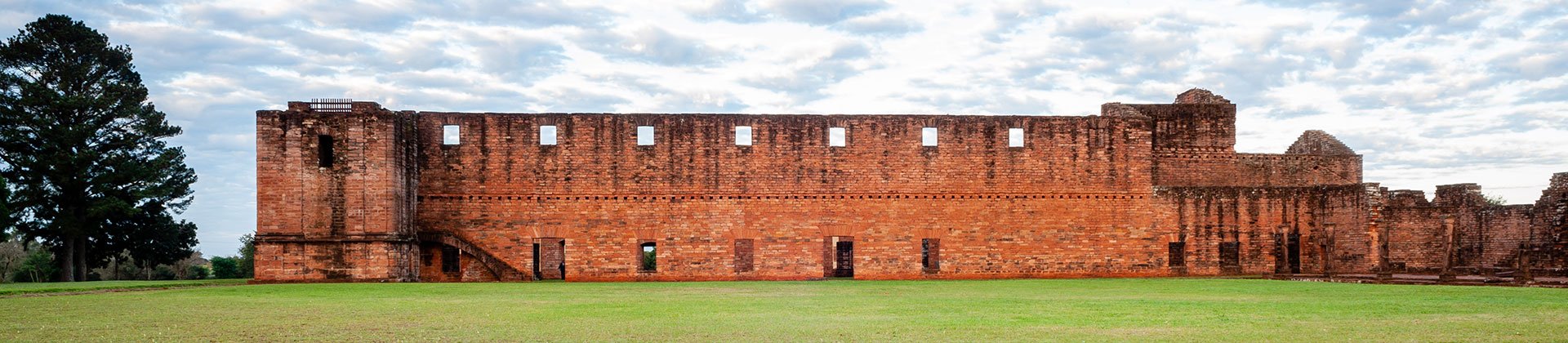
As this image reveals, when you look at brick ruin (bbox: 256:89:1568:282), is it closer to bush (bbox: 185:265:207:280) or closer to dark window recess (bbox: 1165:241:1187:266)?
dark window recess (bbox: 1165:241:1187:266)

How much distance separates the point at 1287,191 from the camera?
34.0 metres

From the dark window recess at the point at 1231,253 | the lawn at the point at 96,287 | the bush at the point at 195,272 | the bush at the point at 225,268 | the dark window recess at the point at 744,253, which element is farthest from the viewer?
the bush at the point at 195,272

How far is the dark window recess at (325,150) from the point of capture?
29.8 metres

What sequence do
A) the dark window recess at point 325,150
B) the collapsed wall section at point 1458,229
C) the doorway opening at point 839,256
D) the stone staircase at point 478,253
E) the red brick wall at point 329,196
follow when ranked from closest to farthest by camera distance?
the red brick wall at point 329,196
the dark window recess at point 325,150
the stone staircase at point 478,253
the doorway opening at point 839,256
the collapsed wall section at point 1458,229

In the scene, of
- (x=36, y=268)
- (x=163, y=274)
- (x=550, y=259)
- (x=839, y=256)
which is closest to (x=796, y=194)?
(x=839, y=256)

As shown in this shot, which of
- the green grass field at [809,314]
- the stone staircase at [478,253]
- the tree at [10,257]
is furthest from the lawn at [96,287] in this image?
the tree at [10,257]

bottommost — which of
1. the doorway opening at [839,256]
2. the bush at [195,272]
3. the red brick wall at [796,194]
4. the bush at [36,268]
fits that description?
the bush at [195,272]

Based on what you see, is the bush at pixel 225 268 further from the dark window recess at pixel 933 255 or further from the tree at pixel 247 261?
the dark window recess at pixel 933 255

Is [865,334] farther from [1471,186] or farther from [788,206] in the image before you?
[1471,186]

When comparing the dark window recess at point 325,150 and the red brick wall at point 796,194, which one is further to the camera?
→ the red brick wall at point 796,194

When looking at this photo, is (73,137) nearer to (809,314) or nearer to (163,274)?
(163,274)

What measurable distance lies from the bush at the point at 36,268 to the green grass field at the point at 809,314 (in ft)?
96.3

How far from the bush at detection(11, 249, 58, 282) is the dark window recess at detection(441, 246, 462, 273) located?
78.4 ft

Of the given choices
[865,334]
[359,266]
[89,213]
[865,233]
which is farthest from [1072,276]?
[89,213]
